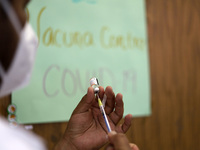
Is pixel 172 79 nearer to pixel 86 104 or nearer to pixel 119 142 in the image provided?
pixel 86 104

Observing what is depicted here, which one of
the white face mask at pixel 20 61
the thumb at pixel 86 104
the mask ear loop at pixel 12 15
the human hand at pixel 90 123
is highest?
the mask ear loop at pixel 12 15

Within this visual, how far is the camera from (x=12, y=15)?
1.41 feet

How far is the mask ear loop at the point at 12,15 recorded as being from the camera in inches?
16.4

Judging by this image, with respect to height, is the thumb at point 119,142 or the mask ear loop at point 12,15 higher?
the mask ear loop at point 12,15

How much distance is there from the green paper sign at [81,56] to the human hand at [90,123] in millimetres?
159

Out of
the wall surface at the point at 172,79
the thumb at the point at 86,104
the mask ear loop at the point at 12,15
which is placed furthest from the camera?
the wall surface at the point at 172,79

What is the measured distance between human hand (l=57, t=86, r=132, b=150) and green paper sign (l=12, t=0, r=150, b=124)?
16 cm

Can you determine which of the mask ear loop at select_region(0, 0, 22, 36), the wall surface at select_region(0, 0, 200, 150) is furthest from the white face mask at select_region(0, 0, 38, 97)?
the wall surface at select_region(0, 0, 200, 150)

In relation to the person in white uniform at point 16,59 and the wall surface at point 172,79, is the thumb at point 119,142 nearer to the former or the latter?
the person in white uniform at point 16,59

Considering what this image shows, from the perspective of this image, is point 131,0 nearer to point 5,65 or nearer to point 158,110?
point 158,110

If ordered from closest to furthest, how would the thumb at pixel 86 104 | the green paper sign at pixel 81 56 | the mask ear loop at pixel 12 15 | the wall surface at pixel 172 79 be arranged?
the mask ear loop at pixel 12 15, the thumb at pixel 86 104, the green paper sign at pixel 81 56, the wall surface at pixel 172 79

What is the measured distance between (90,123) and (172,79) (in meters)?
0.57

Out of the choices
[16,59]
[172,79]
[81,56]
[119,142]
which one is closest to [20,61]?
[16,59]

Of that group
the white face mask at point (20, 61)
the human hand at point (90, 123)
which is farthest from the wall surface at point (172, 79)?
the white face mask at point (20, 61)
